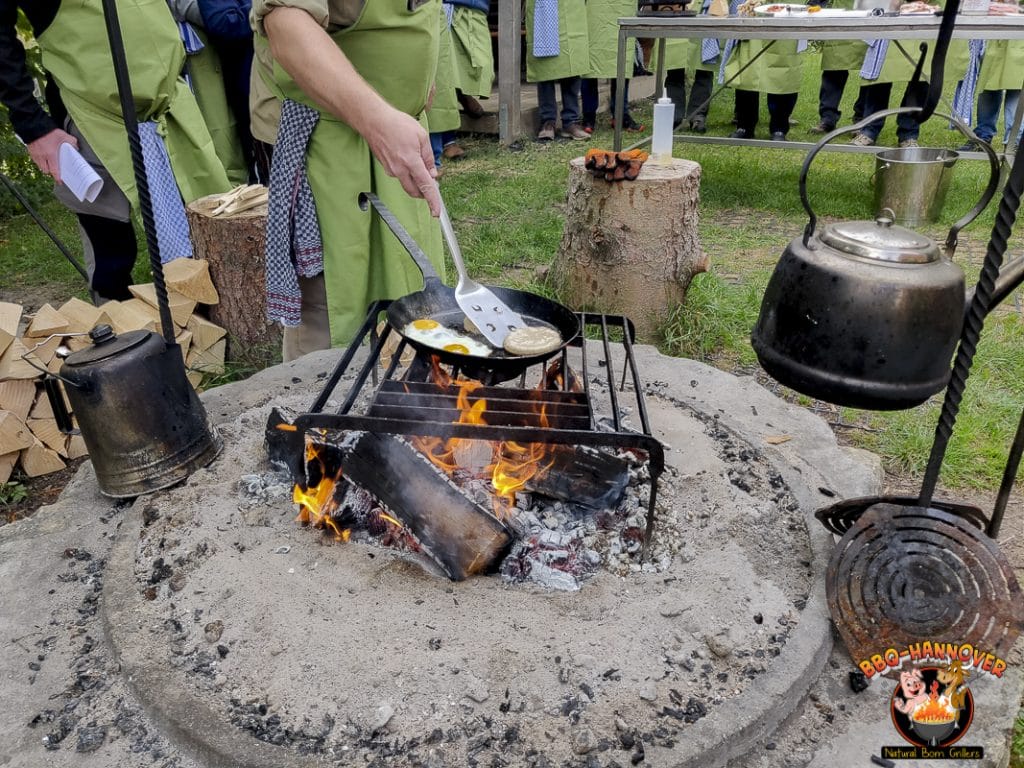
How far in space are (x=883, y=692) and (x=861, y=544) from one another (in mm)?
354

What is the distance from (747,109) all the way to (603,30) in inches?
77.4

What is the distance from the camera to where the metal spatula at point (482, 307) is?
7.60 ft

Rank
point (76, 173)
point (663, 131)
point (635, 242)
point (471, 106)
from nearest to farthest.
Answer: point (76, 173) → point (635, 242) → point (663, 131) → point (471, 106)

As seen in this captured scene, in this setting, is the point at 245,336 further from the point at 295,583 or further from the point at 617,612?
the point at 617,612

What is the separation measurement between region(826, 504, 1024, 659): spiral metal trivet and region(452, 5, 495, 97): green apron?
7.41m

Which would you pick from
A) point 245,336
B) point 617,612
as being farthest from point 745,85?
point 617,612

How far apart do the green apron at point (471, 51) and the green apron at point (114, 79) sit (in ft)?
15.2

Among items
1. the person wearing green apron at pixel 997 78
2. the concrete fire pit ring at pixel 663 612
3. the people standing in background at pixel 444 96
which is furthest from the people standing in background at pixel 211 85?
the person wearing green apron at pixel 997 78

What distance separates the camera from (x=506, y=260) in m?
5.59

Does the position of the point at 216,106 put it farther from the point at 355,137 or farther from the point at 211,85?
the point at 355,137

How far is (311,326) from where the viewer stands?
3.28 meters

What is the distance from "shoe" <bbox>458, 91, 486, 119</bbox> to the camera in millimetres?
9141

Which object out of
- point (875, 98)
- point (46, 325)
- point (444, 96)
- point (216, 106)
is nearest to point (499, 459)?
point (46, 325)

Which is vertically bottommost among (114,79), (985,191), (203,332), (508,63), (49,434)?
(49,434)
